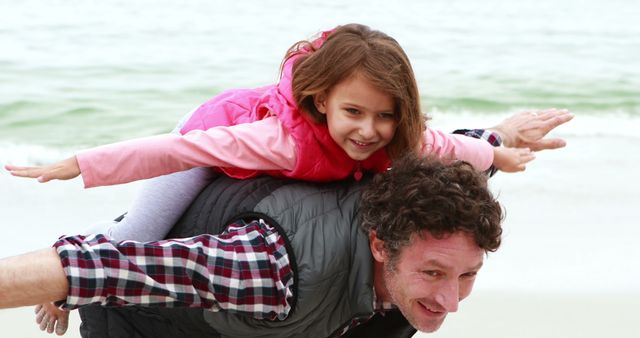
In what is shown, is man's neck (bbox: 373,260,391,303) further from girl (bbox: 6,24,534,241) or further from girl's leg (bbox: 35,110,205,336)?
girl's leg (bbox: 35,110,205,336)

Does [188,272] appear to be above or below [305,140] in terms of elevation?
below

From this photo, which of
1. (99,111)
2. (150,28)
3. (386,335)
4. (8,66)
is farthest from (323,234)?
(150,28)

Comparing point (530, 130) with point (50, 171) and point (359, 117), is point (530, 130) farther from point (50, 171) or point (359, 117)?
point (50, 171)

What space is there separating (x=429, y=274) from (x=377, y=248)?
153 mm

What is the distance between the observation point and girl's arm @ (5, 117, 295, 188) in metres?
3.04

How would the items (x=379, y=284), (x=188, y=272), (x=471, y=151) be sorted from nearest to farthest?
(x=188, y=272), (x=379, y=284), (x=471, y=151)

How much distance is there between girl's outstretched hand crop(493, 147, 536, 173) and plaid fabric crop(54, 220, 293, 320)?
94cm

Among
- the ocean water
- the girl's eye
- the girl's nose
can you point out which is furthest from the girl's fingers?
the ocean water

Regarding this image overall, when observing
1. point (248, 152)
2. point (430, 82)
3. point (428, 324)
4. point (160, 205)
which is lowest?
point (430, 82)

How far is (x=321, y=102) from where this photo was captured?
10.6 ft

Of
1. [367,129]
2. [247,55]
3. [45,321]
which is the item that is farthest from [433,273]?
[247,55]

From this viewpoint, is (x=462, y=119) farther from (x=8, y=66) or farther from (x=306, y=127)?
(x=306, y=127)

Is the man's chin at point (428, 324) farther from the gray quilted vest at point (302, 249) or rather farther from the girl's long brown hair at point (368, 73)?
the girl's long brown hair at point (368, 73)

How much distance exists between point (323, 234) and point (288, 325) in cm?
25
